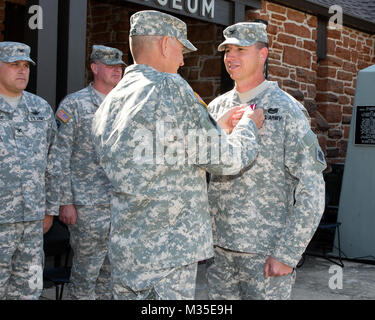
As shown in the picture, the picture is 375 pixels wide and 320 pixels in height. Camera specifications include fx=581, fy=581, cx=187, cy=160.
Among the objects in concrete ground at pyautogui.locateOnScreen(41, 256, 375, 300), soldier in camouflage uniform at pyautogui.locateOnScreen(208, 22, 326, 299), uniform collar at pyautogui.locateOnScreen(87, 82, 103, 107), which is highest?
uniform collar at pyautogui.locateOnScreen(87, 82, 103, 107)

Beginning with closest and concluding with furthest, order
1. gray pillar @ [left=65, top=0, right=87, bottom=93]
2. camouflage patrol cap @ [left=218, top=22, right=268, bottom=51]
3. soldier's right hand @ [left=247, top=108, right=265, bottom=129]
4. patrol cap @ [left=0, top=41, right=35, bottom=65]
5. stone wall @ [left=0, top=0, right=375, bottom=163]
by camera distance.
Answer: soldier's right hand @ [left=247, top=108, right=265, bottom=129] → camouflage patrol cap @ [left=218, top=22, right=268, bottom=51] → patrol cap @ [left=0, top=41, right=35, bottom=65] → gray pillar @ [left=65, top=0, right=87, bottom=93] → stone wall @ [left=0, top=0, right=375, bottom=163]

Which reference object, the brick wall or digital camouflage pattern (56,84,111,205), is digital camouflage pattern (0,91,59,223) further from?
the brick wall

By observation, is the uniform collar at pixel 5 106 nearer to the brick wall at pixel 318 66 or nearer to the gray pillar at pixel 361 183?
the brick wall at pixel 318 66

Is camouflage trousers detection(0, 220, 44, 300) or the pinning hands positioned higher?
the pinning hands

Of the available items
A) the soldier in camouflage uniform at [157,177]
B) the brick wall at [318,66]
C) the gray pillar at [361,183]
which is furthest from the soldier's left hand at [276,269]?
the brick wall at [318,66]

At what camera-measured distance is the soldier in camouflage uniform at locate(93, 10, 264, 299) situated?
2.42 m

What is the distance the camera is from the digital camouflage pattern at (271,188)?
110 inches

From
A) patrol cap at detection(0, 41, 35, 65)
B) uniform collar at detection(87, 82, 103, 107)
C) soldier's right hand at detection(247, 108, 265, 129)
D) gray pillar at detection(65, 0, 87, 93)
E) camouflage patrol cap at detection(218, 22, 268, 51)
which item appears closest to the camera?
soldier's right hand at detection(247, 108, 265, 129)

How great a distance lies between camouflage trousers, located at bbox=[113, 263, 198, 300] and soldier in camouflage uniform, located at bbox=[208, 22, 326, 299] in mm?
508

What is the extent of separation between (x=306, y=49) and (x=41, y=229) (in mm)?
5684

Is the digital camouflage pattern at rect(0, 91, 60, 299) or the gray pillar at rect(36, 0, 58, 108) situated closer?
the digital camouflage pattern at rect(0, 91, 60, 299)

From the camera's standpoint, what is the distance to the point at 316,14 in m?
8.77

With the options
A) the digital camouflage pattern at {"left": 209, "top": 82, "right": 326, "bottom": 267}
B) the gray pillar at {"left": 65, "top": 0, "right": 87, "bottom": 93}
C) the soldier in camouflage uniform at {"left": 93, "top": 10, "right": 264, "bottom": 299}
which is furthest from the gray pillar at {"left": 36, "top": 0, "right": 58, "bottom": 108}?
the soldier in camouflage uniform at {"left": 93, "top": 10, "right": 264, "bottom": 299}
